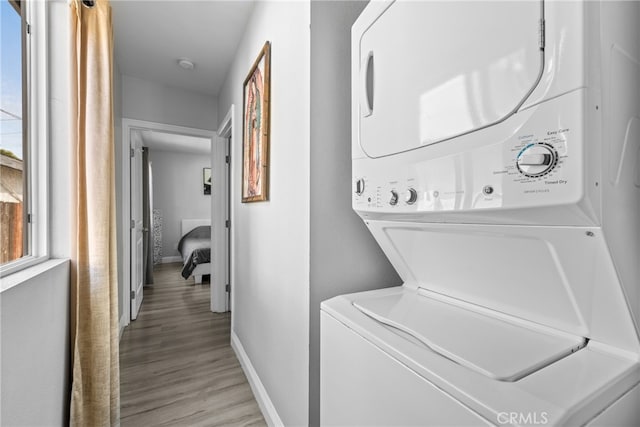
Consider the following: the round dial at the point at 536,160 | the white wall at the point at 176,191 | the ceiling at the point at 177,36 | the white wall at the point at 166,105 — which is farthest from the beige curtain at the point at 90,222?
the white wall at the point at 176,191

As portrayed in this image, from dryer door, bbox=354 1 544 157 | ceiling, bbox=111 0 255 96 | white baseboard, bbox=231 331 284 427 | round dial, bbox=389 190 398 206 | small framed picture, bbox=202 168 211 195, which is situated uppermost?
ceiling, bbox=111 0 255 96

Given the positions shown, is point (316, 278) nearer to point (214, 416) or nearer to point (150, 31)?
point (214, 416)

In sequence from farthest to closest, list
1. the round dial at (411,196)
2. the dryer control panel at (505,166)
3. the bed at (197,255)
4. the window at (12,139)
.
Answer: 1. the bed at (197,255)
2. the window at (12,139)
3. the round dial at (411,196)
4. the dryer control panel at (505,166)

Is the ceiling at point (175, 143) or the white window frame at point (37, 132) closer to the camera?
the white window frame at point (37, 132)

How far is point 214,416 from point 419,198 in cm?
184

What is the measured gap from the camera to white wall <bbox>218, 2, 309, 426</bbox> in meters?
1.26

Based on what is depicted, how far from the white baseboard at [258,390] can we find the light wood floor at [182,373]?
46 millimetres

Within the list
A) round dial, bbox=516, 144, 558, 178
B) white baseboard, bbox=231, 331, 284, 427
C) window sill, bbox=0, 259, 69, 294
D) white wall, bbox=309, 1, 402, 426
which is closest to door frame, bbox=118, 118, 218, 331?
white baseboard, bbox=231, 331, 284, 427

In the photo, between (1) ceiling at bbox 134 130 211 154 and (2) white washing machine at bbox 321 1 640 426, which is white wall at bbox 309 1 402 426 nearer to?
(2) white washing machine at bbox 321 1 640 426

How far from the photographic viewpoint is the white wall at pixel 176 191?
6.38 meters

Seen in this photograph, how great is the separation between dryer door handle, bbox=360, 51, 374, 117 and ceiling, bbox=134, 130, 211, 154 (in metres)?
4.65

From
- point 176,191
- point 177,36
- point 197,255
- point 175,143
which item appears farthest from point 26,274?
point 176,191

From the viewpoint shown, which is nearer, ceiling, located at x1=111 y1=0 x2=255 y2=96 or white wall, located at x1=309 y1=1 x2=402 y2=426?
white wall, located at x1=309 y1=1 x2=402 y2=426

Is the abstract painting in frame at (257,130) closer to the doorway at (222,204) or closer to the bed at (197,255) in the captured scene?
the doorway at (222,204)
